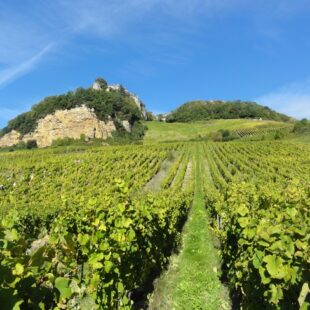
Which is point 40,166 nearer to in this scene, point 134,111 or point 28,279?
point 28,279

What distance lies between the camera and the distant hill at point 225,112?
141 metres

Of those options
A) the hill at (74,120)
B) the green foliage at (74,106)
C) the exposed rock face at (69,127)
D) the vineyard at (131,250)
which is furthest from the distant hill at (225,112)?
the vineyard at (131,250)

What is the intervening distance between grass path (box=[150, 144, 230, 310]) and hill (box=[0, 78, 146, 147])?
91845mm

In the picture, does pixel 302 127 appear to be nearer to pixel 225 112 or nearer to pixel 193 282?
pixel 225 112

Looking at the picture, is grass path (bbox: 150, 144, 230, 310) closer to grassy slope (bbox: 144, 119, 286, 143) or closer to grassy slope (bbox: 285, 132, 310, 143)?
grassy slope (bbox: 285, 132, 310, 143)

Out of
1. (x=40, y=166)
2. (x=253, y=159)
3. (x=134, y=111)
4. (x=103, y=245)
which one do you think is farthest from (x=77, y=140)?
(x=103, y=245)

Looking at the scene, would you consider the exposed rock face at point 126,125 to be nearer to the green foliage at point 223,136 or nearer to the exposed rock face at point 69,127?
the exposed rock face at point 69,127

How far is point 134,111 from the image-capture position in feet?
391

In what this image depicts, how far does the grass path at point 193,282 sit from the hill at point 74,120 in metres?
91.8

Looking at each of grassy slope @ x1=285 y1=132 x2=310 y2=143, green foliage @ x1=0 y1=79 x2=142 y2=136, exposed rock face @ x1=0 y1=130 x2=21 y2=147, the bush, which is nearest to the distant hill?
green foliage @ x1=0 y1=79 x2=142 y2=136

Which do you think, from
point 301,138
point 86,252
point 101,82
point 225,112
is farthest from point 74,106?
point 86,252

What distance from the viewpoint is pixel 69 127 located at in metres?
104

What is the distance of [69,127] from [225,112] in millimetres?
64116

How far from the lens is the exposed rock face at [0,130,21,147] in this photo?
11162 centimetres
